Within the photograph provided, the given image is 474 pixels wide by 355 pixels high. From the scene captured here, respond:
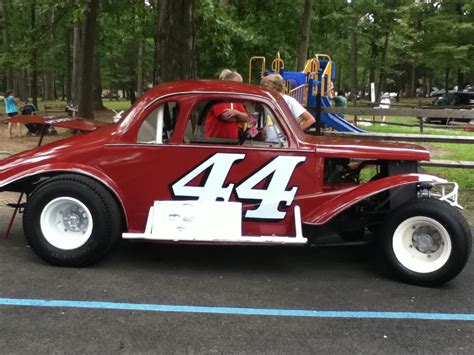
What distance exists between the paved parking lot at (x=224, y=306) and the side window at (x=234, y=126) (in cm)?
124

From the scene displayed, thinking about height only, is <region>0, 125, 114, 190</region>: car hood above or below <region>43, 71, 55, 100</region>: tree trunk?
below

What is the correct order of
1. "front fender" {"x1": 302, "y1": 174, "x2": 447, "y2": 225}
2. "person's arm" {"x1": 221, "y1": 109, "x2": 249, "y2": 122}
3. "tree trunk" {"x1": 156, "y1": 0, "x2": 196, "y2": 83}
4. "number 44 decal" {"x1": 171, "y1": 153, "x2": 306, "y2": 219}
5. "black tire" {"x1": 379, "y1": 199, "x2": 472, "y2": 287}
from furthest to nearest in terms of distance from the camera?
"tree trunk" {"x1": 156, "y1": 0, "x2": 196, "y2": 83}
"person's arm" {"x1": 221, "y1": 109, "x2": 249, "y2": 122}
"number 44 decal" {"x1": 171, "y1": 153, "x2": 306, "y2": 219}
"front fender" {"x1": 302, "y1": 174, "x2": 447, "y2": 225}
"black tire" {"x1": 379, "y1": 199, "x2": 472, "y2": 287}

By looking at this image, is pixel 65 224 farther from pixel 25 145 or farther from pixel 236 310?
pixel 25 145

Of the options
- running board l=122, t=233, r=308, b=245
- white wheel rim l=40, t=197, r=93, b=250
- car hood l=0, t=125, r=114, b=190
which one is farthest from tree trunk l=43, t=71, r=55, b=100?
running board l=122, t=233, r=308, b=245

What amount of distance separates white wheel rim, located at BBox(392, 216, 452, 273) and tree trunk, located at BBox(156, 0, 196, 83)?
4998 mm

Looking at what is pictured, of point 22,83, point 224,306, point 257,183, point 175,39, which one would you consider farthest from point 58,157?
point 22,83

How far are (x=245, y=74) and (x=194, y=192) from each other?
1785cm

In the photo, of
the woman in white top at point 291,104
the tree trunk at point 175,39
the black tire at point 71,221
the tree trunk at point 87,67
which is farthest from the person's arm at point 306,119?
the tree trunk at point 87,67

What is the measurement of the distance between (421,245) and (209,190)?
78.1 inches

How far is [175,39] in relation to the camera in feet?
28.2

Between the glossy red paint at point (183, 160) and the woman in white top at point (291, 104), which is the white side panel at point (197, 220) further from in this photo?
the woman in white top at point (291, 104)

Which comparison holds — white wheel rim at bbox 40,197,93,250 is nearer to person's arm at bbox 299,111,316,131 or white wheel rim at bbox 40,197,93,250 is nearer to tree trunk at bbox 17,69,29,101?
person's arm at bbox 299,111,316,131

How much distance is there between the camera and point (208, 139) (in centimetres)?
525

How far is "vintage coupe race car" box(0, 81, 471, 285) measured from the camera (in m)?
4.88
